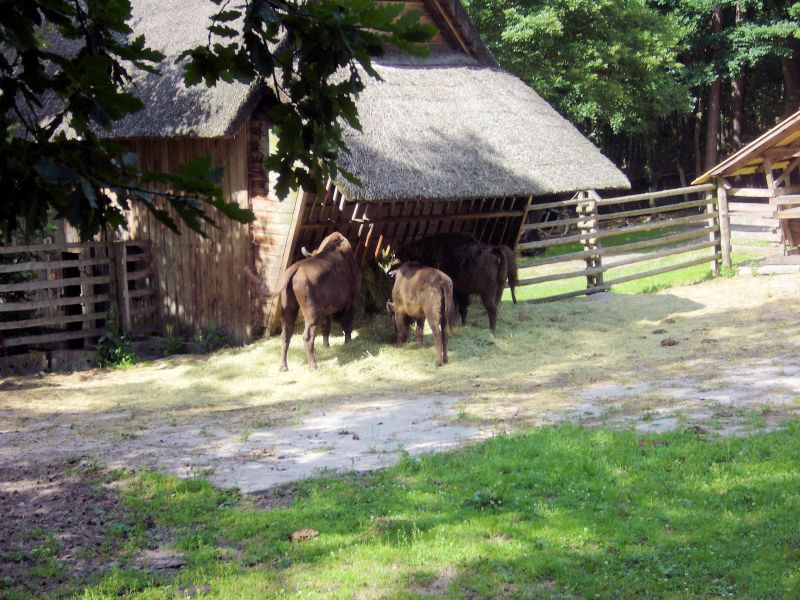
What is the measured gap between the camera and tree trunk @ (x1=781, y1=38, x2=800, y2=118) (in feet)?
108

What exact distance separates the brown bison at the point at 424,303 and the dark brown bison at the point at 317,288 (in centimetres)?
65

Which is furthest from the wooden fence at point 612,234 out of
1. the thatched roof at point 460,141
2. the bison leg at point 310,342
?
the bison leg at point 310,342

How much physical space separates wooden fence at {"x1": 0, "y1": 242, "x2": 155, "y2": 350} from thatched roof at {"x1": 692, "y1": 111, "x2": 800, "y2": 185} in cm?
986

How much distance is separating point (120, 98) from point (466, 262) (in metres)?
10.2

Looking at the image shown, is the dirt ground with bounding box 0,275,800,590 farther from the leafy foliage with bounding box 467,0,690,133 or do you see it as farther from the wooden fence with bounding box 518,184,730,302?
the leafy foliage with bounding box 467,0,690,133

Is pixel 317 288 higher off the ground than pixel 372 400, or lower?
higher

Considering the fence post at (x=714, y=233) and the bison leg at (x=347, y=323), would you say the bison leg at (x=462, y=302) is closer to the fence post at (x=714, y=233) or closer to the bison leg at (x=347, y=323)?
the bison leg at (x=347, y=323)

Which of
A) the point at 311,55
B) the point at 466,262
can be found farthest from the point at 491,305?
the point at 311,55

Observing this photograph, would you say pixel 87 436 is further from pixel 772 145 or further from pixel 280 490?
pixel 772 145

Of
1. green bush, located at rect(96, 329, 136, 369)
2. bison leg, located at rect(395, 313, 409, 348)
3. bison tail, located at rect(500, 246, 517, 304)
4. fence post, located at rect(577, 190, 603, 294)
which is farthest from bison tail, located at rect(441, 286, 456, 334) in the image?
fence post, located at rect(577, 190, 603, 294)

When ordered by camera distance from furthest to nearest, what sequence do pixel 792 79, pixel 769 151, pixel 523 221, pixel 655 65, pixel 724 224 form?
1. pixel 792 79
2. pixel 655 65
3. pixel 724 224
4. pixel 769 151
5. pixel 523 221

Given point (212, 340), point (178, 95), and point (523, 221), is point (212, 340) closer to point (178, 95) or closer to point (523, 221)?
point (178, 95)

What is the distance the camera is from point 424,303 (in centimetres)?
1231

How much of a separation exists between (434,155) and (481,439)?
627 centimetres
